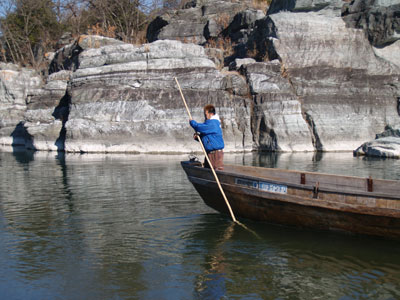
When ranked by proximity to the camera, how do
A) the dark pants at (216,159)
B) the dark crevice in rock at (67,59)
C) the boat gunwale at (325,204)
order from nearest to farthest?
the boat gunwale at (325,204), the dark pants at (216,159), the dark crevice in rock at (67,59)

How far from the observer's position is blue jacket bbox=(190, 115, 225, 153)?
8759 millimetres

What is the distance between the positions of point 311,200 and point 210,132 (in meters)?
2.44

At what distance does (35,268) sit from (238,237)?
10.8ft

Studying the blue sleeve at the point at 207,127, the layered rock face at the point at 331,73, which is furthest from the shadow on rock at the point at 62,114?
the blue sleeve at the point at 207,127

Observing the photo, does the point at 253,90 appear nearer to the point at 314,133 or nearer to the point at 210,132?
the point at 314,133

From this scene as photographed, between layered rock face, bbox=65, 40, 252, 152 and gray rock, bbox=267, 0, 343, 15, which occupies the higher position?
gray rock, bbox=267, 0, 343, 15

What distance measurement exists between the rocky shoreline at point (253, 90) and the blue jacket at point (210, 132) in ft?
49.7

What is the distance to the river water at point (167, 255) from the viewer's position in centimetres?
550

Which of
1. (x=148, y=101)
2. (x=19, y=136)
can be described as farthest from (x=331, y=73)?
(x=19, y=136)

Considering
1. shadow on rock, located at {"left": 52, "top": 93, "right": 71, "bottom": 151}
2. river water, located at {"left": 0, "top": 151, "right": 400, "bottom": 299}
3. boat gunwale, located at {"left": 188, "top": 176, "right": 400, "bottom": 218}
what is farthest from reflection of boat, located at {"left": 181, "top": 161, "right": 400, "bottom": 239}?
shadow on rock, located at {"left": 52, "top": 93, "right": 71, "bottom": 151}

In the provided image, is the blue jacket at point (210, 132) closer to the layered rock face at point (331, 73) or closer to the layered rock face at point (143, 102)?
the layered rock face at point (143, 102)

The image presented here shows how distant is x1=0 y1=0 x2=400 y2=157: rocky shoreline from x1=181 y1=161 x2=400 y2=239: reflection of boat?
15.0 meters

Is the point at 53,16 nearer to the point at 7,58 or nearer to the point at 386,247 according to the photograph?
the point at 7,58

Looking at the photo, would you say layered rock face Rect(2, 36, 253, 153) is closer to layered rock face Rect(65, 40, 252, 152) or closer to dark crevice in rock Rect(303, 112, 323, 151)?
layered rock face Rect(65, 40, 252, 152)
